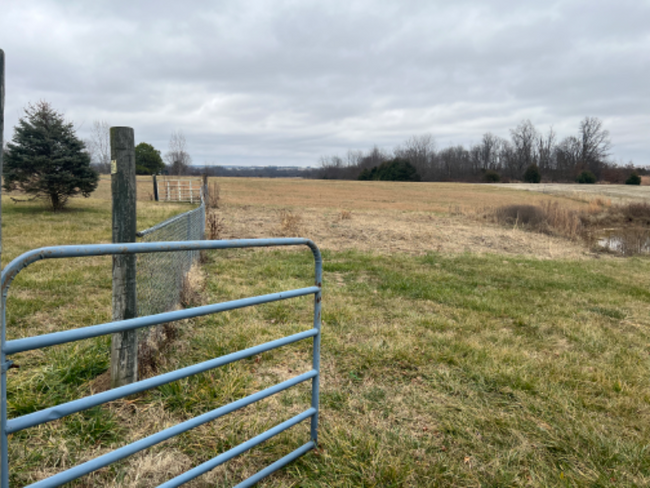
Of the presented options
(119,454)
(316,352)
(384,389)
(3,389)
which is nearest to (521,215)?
(384,389)

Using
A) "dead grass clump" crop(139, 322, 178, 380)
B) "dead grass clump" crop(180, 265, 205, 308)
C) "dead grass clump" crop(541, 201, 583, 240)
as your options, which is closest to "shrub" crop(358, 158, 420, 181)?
"dead grass clump" crop(541, 201, 583, 240)

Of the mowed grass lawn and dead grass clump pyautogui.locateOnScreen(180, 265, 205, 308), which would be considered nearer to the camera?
the mowed grass lawn

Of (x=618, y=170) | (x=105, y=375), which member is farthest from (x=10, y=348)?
(x=618, y=170)

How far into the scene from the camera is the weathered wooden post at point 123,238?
10.0 ft

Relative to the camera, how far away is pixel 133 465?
2.56 meters

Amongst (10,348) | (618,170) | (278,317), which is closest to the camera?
(10,348)

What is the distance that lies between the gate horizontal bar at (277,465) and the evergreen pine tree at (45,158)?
14828 millimetres

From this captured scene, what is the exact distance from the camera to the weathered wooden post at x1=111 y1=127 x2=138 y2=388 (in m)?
3.05

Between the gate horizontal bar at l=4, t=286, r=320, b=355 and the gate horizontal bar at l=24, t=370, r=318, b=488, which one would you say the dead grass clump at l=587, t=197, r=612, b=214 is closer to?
the gate horizontal bar at l=24, t=370, r=318, b=488

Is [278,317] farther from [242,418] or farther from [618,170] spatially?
[618,170]

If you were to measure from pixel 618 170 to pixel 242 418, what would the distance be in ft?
288

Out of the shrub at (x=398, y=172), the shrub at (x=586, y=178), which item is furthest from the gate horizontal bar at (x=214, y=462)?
the shrub at (x=398, y=172)

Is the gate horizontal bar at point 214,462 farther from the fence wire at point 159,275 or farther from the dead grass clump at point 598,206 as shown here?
the dead grass clump at point 598,206

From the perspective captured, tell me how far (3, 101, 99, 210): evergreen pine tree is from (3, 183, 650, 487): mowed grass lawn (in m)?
8.76
